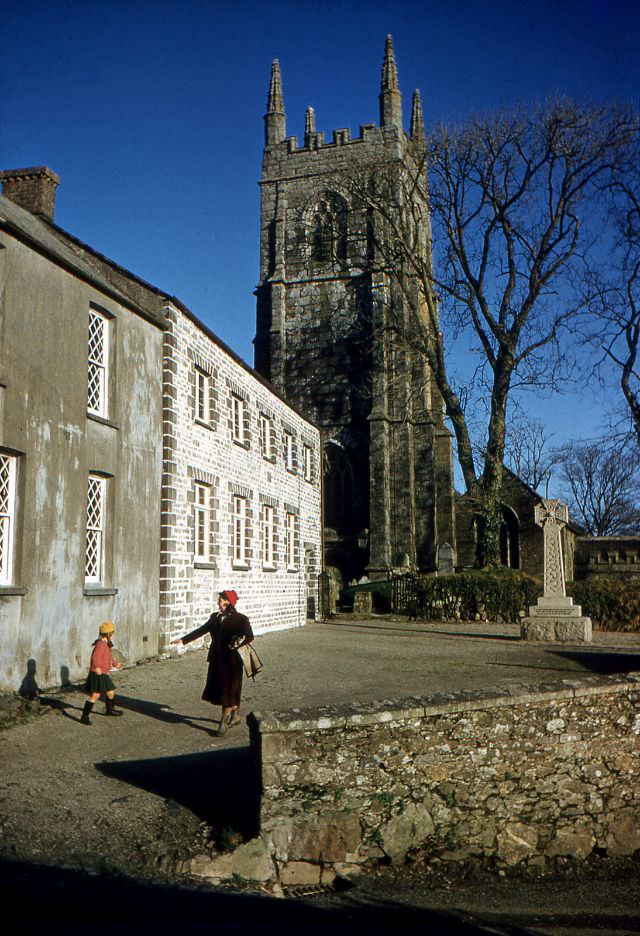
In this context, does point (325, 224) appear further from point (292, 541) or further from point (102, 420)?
point (102, 420)

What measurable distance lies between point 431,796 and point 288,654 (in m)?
10.2

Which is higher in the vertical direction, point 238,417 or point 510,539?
point 238,417

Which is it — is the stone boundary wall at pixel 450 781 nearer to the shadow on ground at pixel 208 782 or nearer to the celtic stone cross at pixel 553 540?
the shadow on ground at pixel 208 782

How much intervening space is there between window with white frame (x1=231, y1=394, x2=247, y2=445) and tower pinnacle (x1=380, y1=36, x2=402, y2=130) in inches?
1073

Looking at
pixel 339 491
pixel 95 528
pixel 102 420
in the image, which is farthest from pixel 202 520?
pixel 339 491

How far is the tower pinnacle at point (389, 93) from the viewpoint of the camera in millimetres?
41656

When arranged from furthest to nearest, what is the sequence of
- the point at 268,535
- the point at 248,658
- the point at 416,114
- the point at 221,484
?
the point at 416,114
the point at 268,535
the point at 221,484
the point at 248,658

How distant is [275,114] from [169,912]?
45.1m

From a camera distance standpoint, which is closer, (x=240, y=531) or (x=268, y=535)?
(x=240, y=531)

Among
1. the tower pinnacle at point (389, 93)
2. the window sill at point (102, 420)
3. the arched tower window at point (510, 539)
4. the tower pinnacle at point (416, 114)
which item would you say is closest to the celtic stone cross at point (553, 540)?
the window sill at point (102, 420)

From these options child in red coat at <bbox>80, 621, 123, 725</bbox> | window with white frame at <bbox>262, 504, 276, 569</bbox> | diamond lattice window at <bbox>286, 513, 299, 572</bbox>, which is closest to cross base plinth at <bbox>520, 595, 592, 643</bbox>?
window with white frame at <bbox>262, 504, 276, 569</bbox>

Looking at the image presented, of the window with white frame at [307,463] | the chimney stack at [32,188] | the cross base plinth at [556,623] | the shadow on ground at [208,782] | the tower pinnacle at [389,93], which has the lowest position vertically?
the shadow on ground at [208,782]

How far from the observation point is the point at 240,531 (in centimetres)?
1991

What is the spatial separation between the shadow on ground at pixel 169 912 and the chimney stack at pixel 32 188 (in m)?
12.9
